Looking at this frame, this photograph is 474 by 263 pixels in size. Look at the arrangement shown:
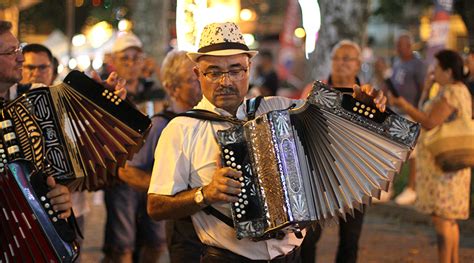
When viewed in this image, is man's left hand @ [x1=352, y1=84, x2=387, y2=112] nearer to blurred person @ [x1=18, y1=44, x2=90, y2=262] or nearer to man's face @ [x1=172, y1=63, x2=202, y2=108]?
man's face @ [x1=172, y1=63, x2=202, y2=108]

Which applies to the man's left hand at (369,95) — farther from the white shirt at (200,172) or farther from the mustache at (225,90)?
the mustache at (225,90)

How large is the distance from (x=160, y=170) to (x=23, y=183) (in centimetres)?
87

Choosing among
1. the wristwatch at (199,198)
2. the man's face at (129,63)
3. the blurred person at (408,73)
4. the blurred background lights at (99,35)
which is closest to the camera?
the wristwatch at (199,198)

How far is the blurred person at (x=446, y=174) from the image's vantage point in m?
9.07

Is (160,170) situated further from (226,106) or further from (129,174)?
(129,174)

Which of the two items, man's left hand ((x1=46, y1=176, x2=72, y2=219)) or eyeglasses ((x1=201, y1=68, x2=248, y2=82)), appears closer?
man's left hand ((x1=46, y1=176, x2=72, y2=219))

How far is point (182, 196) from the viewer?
5.65m

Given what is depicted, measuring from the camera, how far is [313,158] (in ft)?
18.5

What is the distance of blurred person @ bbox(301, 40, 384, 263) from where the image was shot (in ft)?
29.0

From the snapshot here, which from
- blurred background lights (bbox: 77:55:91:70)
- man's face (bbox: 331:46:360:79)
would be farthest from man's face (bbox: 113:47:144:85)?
blurred background lights (bbox: 77:55:91:70)

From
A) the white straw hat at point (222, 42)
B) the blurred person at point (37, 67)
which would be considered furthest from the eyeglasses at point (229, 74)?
the blurred person at point (37, 67)

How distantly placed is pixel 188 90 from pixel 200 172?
223cm

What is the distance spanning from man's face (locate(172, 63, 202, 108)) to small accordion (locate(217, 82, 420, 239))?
232cm

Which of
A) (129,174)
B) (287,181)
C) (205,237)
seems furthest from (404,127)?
(129,174)
